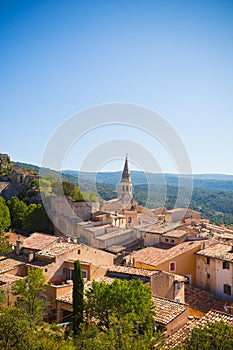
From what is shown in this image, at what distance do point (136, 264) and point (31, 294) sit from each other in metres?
9.72

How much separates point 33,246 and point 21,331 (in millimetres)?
13451

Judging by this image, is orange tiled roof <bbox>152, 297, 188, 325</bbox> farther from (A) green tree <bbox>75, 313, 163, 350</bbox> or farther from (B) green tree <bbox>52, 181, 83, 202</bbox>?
(B) green tree <bbox>52, 181, 83, 202</bbox>

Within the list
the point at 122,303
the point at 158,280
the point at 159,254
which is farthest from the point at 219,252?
the point at 122,303

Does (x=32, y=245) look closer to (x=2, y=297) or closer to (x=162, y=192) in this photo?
(x=2, y=297)

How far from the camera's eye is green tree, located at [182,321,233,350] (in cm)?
862

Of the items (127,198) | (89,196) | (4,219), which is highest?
(89,196)

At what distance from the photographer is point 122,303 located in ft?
40.0

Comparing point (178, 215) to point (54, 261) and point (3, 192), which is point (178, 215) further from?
point (54, 261)

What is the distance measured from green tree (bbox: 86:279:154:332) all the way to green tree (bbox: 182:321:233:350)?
2.75 meters

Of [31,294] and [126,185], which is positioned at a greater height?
[126,185]

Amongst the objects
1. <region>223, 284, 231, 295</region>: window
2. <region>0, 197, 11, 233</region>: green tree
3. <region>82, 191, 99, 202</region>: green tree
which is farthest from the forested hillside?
<region>223, 284, 231, 295</region>: window

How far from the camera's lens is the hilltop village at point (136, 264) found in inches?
633

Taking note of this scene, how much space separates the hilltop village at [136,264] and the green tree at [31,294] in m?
1.27

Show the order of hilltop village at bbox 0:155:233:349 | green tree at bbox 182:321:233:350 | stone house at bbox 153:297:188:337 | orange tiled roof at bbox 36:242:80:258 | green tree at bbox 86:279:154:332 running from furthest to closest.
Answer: orange tiled roof at bbox 36:242:80:258 < hilltop village at bbox 0:155:233:349 < stone house at bbox 153:297:188:337 < green tree at bbox 86:279:154:332 < green tree at bbox 182:321:233:350
